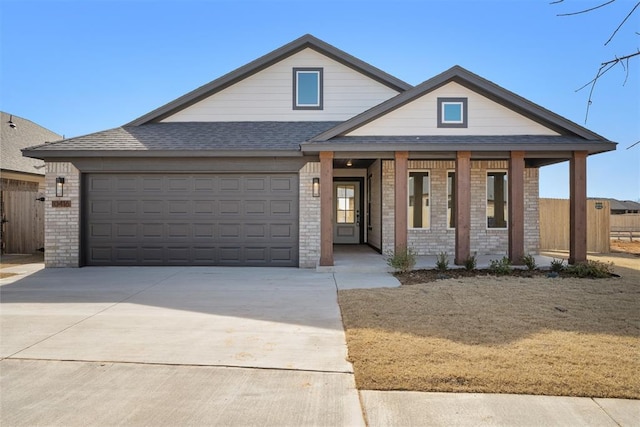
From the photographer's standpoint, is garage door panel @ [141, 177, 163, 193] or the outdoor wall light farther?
garage door panel @ [141, 177, 163, 193]

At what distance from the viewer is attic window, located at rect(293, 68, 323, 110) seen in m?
12.5

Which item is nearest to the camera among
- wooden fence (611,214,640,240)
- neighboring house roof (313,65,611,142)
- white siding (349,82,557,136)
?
neighboring house roof (313,65,611,142)

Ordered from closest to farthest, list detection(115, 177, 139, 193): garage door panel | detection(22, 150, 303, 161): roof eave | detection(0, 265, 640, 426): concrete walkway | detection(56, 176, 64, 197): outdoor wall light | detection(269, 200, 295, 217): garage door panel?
detection(0, 265, 640, 426): concrete walkway → detection(22, 150, 303, 161): roof eave → detection(56, 176, 64, 197): outdoor wall light → detection(269, 200, 295, 217): garage door panel → detection(115, 177, 139, 193): garage door panel

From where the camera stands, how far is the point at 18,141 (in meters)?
18.3

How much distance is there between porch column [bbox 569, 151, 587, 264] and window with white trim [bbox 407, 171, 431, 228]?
12.7 feet

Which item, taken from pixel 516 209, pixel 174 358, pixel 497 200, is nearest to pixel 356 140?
pixel 516 209

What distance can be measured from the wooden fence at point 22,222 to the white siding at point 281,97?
5893 millimetres

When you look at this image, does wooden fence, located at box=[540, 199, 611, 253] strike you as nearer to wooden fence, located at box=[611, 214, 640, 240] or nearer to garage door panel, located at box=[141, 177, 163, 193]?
wooden fence, located at box=[611, 214, 640, 240]

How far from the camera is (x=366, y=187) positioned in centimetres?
1555

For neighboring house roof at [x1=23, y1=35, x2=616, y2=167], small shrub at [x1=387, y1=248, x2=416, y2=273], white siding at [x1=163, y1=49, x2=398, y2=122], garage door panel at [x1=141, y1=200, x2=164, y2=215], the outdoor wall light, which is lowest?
small shrub at [x1=387, y1=248, x2=416, y2=273]

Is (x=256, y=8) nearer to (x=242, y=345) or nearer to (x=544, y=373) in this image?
(x=242, y=345)

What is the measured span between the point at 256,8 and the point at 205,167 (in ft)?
15.9

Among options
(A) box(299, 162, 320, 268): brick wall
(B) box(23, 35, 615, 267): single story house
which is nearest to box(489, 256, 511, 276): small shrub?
(B) box(23, 35, 615, 267): single story house

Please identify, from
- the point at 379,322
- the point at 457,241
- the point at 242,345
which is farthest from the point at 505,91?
the point at 242,345
